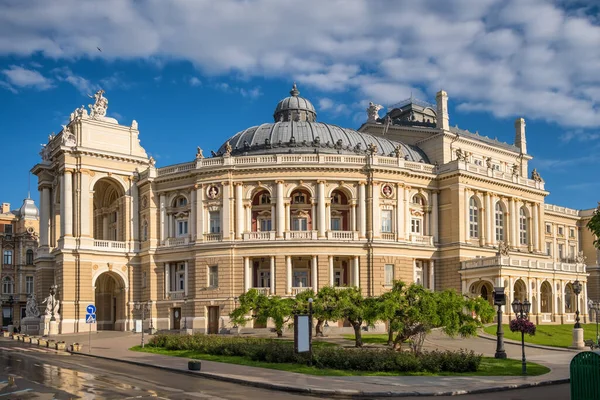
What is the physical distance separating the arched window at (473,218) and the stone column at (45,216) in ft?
162

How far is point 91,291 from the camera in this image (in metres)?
76.9

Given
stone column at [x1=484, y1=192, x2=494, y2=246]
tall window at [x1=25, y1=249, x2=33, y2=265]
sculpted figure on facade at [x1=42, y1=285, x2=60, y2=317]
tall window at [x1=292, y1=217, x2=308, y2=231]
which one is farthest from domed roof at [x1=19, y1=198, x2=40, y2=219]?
stone column at [x1=484, y1=192, x2=494, y2=246]

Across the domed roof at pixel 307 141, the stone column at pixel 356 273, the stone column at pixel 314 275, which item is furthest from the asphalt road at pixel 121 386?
the domed roof at pixel 307 141

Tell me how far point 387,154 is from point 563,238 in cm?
4240

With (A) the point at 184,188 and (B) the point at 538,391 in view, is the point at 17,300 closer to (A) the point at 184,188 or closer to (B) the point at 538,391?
(A) the point at 184,188

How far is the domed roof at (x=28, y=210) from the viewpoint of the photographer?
12069 centimetres

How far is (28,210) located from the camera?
397 ft

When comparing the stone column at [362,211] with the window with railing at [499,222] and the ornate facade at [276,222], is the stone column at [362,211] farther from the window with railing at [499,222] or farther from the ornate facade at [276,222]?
the window with railing at [499,222]

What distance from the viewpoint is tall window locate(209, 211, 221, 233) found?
7443cm

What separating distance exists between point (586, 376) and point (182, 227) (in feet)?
205

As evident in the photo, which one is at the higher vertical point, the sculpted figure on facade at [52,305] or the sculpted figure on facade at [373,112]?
the sculpted figure on facade at [373,112]

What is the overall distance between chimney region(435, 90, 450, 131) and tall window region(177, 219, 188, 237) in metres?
32.4

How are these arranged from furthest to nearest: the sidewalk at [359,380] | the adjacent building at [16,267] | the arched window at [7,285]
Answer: the arched window at [7,285], the adjacent building at [16,267], the sidewalk at [359,380]

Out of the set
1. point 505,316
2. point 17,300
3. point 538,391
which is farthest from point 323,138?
point 17,300
